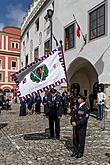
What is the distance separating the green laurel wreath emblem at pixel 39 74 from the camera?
A: 27.9 feet

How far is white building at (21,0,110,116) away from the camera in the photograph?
14.6m

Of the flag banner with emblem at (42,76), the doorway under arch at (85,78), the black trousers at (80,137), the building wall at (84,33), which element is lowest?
the black trousers at (80,137)

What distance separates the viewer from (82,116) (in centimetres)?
656

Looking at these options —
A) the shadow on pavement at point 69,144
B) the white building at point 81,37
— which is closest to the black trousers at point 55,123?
the shadow on pavement at point 69,144

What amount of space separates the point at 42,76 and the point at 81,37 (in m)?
8.97

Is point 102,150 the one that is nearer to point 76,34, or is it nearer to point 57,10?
point 76,34

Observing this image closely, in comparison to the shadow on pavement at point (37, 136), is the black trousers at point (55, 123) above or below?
above

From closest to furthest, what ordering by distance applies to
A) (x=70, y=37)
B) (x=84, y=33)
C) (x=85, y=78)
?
1. (x=84, y=33)
2. (x=70, y=37)
3. (x=85, y=78)

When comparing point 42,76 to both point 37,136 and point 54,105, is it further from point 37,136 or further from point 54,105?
point 37,136

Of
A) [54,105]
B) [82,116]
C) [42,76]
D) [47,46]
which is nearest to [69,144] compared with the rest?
[54,105]

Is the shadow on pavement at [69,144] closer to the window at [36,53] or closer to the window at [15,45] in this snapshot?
the window at [36,53]

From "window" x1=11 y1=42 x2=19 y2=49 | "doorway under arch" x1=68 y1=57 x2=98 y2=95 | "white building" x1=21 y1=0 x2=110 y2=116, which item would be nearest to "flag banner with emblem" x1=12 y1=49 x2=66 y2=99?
"white building" x1=21 y1=0 x2=110 y2=116

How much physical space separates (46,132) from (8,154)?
328cm

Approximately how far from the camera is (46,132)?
1005 cm
